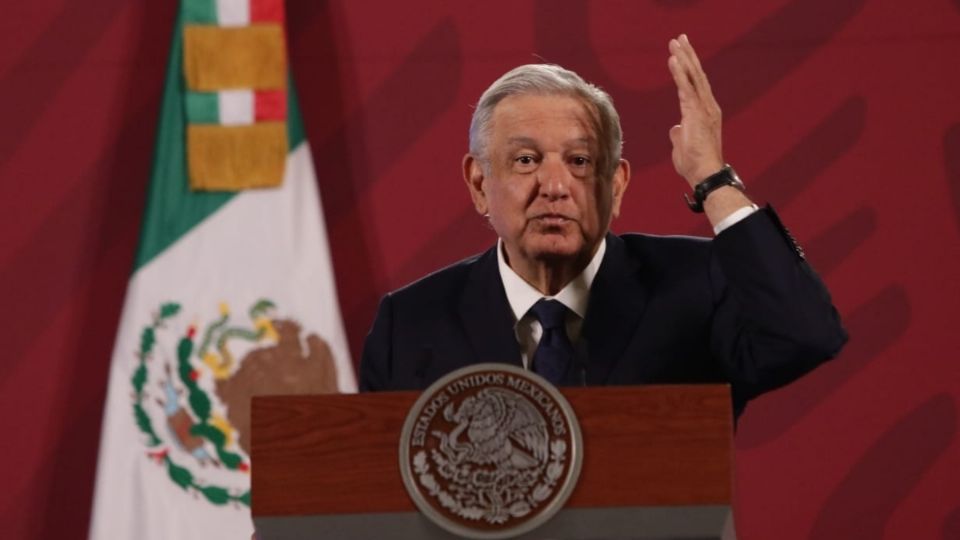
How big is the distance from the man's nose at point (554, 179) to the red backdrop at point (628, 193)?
2.12 meters

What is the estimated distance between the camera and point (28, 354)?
4363 mm

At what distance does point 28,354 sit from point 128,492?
0.49m

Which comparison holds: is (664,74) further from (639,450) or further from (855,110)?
(639,450)

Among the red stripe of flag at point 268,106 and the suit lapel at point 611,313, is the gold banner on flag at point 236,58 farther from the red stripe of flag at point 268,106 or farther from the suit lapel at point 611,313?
the suit lapel at point 611,313

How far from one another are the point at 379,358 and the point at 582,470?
738 millimetres

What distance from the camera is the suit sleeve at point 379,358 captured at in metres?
2.42

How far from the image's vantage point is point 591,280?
240 cm

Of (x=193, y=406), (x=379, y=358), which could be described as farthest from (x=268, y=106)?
(x=379, y=358)

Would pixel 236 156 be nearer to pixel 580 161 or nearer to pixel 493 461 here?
pixel 580 161

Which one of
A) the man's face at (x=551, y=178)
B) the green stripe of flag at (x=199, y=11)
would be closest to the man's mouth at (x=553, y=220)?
the man's face at (x=551, y=178)

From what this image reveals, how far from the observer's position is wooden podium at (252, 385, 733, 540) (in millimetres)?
1738

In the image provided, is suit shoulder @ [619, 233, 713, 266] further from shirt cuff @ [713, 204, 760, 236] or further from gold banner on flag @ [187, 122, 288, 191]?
gold banner on flag @ [187, 122, 288, 191]

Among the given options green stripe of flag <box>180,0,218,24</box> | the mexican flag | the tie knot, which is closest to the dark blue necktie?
the tie knot

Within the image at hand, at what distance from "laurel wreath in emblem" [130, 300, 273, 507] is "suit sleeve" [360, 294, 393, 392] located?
6.34 ft
